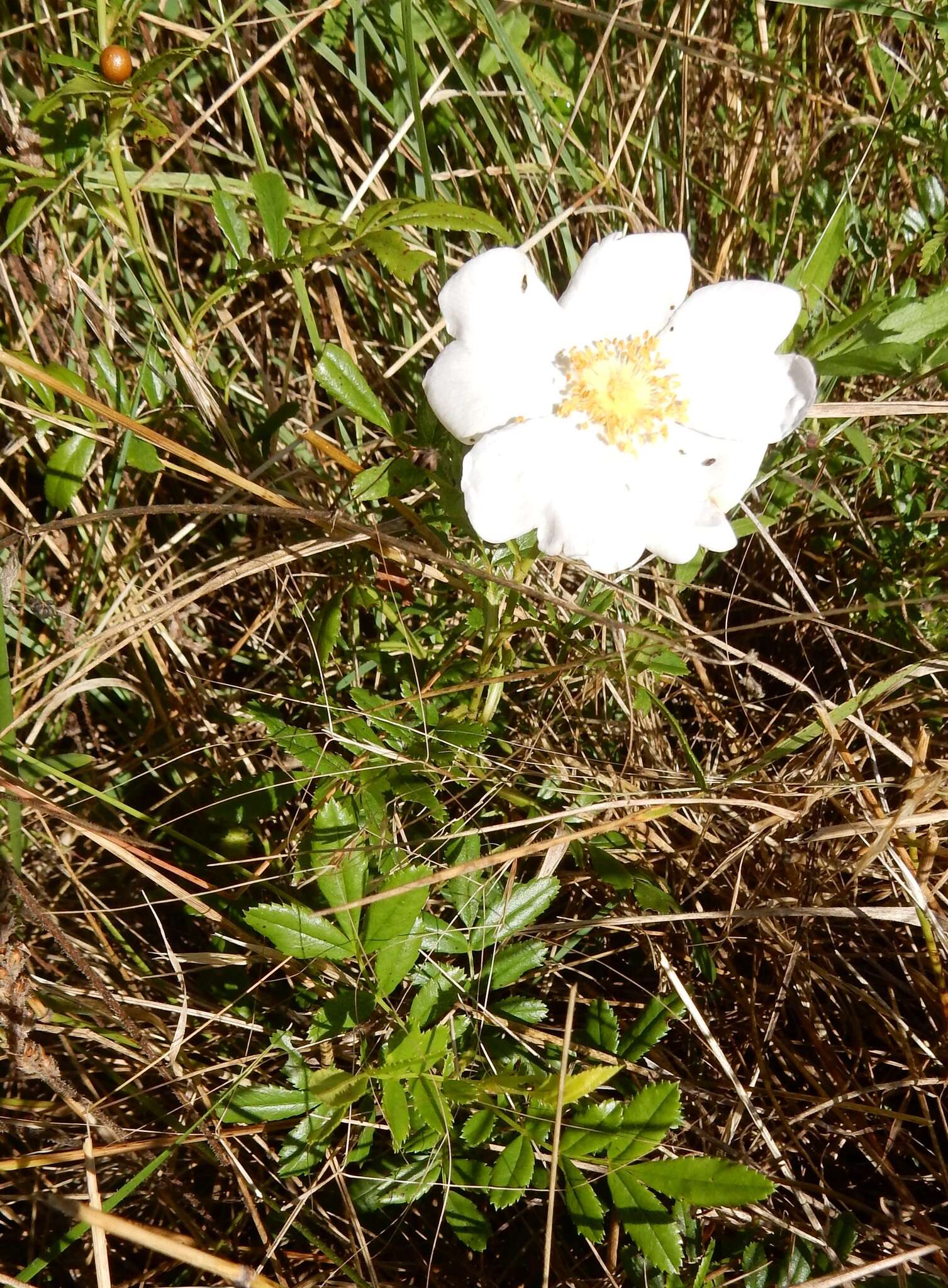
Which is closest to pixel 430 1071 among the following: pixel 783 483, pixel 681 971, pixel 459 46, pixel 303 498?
pixel 681 971

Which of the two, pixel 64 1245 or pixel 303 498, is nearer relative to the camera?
pixel 64 1245

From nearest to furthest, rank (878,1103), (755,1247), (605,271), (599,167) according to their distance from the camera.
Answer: (605,271) → (755,1247) → (878,1103) → (599,167)

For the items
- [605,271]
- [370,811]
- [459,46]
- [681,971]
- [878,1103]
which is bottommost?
[878,1103]

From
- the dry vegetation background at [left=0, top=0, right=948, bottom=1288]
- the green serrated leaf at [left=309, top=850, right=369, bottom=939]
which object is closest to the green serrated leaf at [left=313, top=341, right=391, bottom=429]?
the dry vegetation background at [left=0, top=0, right=948, bottom=1288]

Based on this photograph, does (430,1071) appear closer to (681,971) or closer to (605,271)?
(681,971)

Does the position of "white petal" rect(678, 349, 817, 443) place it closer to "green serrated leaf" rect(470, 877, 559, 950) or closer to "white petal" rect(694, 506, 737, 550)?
"white petal" rect(694, 506, 737, 550)

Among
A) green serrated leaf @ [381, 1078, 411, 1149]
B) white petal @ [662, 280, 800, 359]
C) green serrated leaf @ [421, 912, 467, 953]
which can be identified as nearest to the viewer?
green serrated leaf @ [381, 1078, 411, 1149]

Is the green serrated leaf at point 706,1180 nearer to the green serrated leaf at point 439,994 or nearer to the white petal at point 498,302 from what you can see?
the green serrated leaf at point 439,994

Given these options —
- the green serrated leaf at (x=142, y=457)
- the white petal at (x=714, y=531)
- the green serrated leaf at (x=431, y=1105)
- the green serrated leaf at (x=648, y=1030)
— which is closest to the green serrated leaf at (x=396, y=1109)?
the green serrated leaf at (x=431, y=1105)
